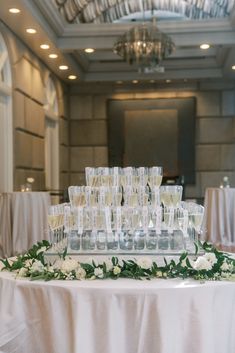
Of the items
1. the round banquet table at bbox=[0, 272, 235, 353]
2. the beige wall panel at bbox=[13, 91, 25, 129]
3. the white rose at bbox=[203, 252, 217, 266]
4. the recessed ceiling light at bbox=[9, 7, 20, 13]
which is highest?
the recessed ceiling light at bbox=[9, 7, 20, 13]

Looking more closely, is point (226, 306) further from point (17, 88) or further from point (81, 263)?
point (17, 88)

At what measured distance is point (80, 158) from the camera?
40.9 feet

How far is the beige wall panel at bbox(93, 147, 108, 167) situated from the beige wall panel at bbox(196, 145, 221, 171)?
222 centimetres

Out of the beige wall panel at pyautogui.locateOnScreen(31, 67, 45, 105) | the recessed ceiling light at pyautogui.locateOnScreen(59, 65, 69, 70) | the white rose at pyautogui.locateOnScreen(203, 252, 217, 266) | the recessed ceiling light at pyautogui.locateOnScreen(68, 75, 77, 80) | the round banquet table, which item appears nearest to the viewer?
the round banquet table

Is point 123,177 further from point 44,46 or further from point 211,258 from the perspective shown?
point 44,46

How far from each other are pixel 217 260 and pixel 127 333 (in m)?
0.58

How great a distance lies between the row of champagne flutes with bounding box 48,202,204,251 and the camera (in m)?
2.66

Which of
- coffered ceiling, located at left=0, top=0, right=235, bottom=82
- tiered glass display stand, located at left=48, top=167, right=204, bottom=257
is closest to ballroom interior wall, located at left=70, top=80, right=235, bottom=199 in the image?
coffered ceiling, located at left=0, top=0, right=235, bottom=82

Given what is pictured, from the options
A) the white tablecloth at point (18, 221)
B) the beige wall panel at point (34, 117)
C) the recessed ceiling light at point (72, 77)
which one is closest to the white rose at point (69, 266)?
the white tablecloth at point (18, 221)

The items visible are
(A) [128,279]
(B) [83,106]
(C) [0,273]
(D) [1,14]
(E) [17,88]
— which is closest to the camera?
(A) [128,279]

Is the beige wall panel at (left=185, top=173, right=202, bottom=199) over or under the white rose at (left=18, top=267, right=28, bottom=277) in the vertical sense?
over

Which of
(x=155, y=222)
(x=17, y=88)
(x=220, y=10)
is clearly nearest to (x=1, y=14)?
(x=17, y=88)

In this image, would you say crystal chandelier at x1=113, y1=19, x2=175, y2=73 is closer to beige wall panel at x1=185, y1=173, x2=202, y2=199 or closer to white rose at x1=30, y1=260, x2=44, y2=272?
beige wall panel at x1=185, y1=173, x2=202, y2=199

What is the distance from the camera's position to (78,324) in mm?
2246
